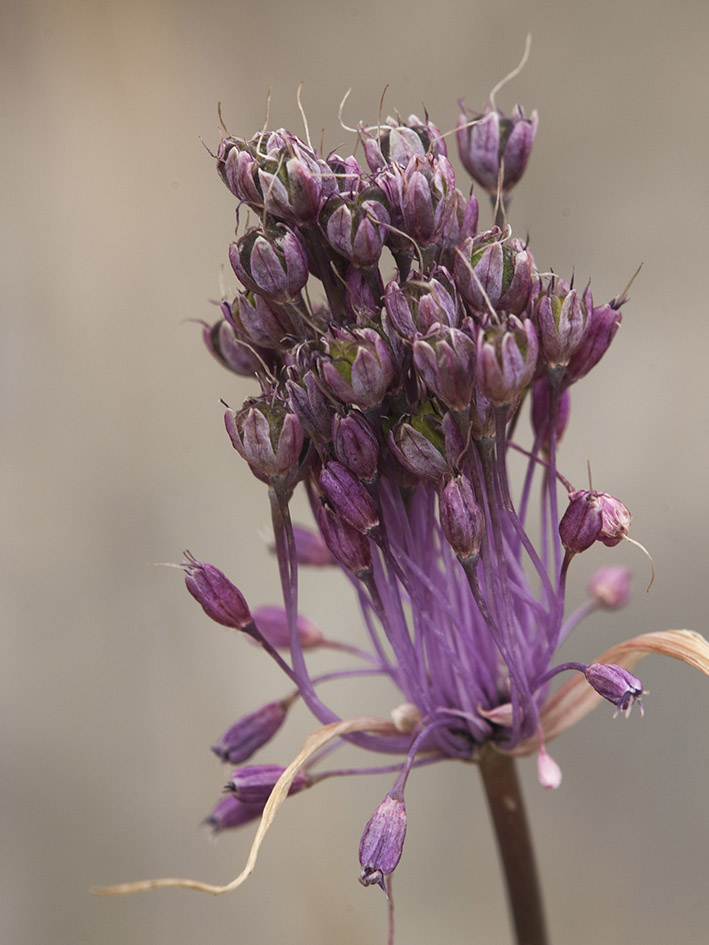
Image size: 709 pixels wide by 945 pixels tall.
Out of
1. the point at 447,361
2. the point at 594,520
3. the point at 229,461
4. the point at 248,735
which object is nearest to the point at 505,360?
the point at 447,361

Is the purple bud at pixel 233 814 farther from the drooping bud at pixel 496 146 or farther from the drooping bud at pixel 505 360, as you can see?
the drooping bud at pixel 496 146

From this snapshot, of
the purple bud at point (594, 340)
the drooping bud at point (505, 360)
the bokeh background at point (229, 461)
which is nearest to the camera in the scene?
the drooping bud at point (505, 360)

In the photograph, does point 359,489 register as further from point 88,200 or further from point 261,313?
point 88,200

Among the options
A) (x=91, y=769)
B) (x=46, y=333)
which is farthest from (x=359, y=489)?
(x=46, y=333)

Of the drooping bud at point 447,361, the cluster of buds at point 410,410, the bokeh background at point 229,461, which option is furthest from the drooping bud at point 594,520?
the bokeh background at point 229,461

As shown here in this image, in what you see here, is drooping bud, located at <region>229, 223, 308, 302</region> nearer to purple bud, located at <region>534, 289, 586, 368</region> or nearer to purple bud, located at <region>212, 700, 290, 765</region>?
purple bud, located at <region>534, 289, 586, 368</region>

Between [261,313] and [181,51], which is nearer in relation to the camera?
[261,313]
